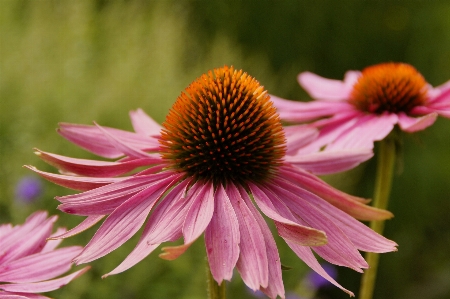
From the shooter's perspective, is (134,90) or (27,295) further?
(134,90)

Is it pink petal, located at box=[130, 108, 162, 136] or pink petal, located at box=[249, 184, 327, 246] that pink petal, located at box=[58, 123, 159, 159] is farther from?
pink petal, located at box=[249, 184, 327, 246]

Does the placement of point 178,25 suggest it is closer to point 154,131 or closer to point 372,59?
point 372,59

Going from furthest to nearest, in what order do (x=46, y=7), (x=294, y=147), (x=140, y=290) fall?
(x=46, y=7) < (x=140, y=290) < (x=294, y=147)

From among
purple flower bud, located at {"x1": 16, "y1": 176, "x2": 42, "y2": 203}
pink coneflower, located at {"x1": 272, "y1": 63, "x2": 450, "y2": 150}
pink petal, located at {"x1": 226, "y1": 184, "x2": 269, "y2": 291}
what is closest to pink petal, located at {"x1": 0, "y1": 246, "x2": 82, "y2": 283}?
pink petal, located at {"x1": 226, "y1": 184, "x2": 269, "y2": 291}

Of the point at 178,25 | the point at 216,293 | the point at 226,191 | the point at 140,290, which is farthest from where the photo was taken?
the point at 178,25

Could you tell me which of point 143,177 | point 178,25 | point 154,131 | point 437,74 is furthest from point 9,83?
point 437,74

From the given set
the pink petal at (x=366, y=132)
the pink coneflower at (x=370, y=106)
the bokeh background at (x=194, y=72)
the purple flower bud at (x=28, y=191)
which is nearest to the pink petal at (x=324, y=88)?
the pink coneflower at (x=370, y=106)

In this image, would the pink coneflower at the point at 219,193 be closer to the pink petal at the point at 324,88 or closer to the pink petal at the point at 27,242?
the pink petal at the point at 27,242
